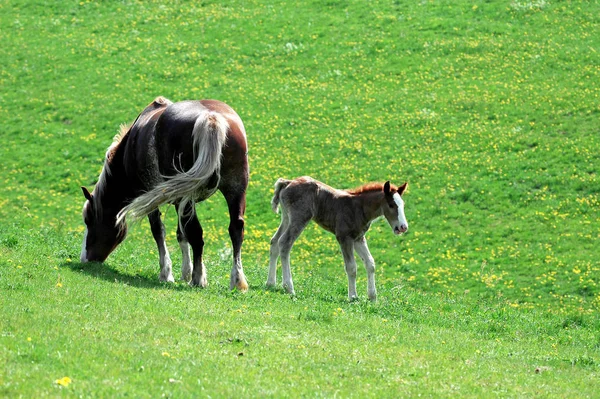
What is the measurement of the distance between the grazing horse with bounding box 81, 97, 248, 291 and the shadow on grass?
1.66ft

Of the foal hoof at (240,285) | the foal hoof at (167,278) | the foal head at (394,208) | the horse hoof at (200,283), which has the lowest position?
the foal hoof at (167,278)

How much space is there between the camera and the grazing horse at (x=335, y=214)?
16.2m

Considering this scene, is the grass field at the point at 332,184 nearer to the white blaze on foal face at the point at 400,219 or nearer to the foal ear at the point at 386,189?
the white blaze on foal face at the point at 400,219

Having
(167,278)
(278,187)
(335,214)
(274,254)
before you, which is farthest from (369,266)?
(167,278)

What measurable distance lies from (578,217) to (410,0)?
22.6 meters

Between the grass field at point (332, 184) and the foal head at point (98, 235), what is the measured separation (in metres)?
0.69

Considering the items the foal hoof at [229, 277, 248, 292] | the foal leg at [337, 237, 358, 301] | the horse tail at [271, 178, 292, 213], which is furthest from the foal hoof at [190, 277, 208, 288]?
the foal leg at [337, 237, 358, 301]

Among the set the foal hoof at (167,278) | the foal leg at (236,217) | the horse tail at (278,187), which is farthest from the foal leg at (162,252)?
the horse tail at (278,187)

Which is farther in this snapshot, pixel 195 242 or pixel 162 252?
pixel 162 252

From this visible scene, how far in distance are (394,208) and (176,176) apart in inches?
166

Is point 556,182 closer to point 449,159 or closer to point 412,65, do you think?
point 449,159

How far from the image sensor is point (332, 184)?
28.7 m

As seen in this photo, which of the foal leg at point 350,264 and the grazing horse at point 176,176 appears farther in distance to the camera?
the foal leg at point 350,264

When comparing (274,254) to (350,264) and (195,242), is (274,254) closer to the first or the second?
(350,264)
